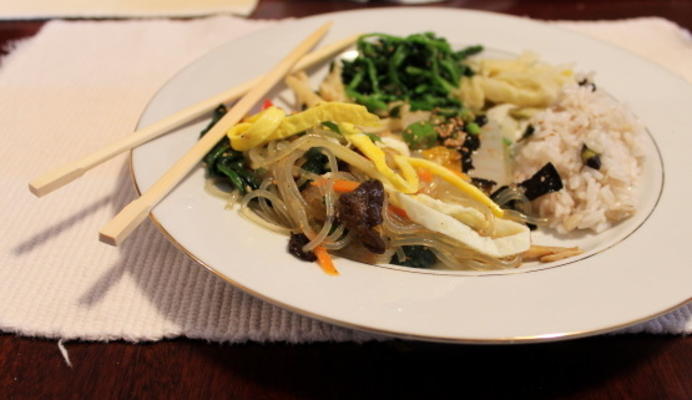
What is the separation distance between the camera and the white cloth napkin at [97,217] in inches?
78.4

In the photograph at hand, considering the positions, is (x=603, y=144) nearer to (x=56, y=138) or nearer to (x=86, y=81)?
(x=56, y=138)

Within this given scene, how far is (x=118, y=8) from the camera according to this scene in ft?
14.0

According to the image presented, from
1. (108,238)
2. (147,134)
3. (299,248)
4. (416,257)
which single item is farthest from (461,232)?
(147,134)

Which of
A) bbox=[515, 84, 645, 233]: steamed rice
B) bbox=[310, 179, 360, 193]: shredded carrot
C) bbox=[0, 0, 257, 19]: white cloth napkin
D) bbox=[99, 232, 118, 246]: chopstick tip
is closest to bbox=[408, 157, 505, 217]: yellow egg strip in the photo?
bbox=[310, 179, 360, 193]: shredded carrot

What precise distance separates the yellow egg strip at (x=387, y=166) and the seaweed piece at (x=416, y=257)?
22 centimetres

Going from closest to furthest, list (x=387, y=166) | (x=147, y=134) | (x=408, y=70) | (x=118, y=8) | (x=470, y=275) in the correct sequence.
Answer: (x=470, y=275), (x=387, y=166), (x=147, y=134), (x=408, y=70), (x=118, y=8)

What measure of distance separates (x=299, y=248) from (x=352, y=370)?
463 mm

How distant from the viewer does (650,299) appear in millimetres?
1762

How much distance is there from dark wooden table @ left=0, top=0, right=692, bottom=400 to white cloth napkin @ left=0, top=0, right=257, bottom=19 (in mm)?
3017

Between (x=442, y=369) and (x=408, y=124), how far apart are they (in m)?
1.44

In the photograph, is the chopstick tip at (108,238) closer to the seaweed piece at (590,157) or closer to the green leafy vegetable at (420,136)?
the green leafy vegetable at (420,136)

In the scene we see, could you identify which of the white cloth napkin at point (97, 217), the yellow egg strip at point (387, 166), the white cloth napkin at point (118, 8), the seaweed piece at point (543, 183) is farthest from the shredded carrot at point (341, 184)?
the white cloth napkin at point (118, 8)

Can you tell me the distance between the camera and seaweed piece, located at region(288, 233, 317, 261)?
1938 mm

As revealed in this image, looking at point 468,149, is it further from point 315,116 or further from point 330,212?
point 330,212
